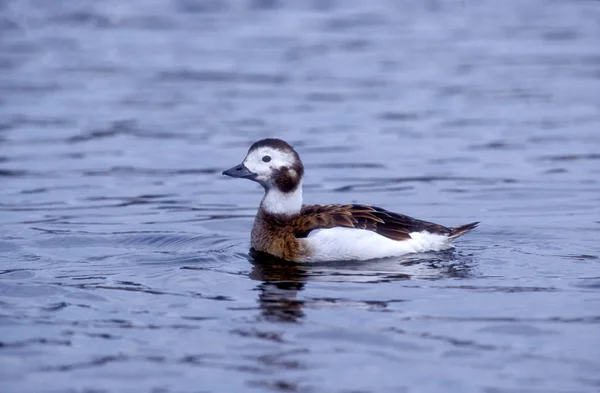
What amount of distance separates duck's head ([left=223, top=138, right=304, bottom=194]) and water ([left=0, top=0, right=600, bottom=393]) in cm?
83

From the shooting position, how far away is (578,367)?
26.8 feet

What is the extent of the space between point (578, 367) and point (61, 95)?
48.7 feet

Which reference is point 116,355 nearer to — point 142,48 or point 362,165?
point 362,165

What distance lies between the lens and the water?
8.48m

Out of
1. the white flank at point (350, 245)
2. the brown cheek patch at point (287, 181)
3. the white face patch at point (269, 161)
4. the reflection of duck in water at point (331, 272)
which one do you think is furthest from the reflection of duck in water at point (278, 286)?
the white face patch at point (269, 161)

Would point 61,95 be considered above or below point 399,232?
above

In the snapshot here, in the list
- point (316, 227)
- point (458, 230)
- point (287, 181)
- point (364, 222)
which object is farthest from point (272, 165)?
point (458, 230)

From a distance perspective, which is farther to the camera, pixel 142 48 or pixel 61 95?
pixel 142 48

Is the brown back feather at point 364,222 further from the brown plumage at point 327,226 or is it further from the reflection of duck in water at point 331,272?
the reflection of duck in water at point 331,272

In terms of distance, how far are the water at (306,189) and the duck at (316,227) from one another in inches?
8.5

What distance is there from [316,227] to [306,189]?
13.5 ft

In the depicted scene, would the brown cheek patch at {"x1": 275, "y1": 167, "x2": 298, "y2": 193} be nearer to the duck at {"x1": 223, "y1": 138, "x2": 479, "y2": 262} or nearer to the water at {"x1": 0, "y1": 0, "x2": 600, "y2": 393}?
the duck at {"x1": 223, "y1": 138, "x2": 479, "y2": 262}

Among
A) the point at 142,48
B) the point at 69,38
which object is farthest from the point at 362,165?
the point at 69,38

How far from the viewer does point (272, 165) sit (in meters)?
11.8
